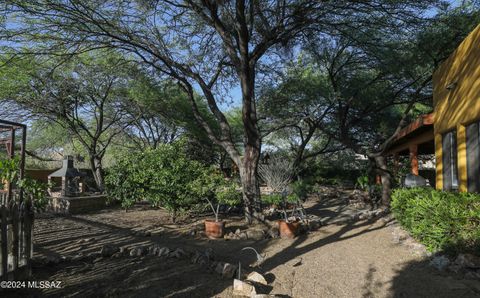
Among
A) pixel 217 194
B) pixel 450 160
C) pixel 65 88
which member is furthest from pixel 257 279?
Answer: pixel 65 88

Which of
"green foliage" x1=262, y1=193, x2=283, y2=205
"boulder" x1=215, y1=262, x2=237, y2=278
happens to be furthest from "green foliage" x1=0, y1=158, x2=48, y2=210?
"green foliage" x1=262, y1=193, x2=283, y2=205

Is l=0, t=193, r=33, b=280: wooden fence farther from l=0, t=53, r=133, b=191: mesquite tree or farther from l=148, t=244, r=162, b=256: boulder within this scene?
l=0, t=53, r=133, b=191: mesquite tree

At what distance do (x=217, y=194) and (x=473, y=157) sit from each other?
6.14 metres

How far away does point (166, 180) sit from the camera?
9812mm

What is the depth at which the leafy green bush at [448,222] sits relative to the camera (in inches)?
221

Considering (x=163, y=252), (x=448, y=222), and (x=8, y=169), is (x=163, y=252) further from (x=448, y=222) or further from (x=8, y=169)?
(x=448, y=222)

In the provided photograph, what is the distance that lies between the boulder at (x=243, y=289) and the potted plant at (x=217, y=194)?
4.30 meters

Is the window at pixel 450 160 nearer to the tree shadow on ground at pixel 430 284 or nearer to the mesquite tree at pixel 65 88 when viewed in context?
the tree shadow on ground at pixel 430 284

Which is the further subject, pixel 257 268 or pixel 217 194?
pixel 217 194

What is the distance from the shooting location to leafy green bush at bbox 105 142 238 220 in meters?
9.67

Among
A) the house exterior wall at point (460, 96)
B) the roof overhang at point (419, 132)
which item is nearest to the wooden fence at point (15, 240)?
the house exterior wall at point (460, 96)

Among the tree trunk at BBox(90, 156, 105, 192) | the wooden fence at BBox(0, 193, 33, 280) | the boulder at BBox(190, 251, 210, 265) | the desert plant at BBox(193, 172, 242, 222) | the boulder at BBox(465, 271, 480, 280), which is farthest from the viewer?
the tree trunk at BBox(90, 156, 105, 192)

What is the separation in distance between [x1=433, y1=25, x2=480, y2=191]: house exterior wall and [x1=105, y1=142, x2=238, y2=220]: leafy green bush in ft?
19.3

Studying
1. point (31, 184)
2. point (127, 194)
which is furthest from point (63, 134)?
point (31, 184)
